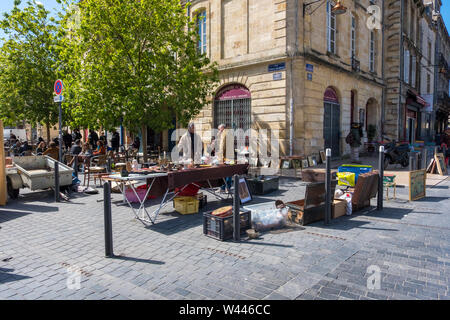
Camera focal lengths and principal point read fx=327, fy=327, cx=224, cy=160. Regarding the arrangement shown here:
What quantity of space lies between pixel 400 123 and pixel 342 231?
20.5 m

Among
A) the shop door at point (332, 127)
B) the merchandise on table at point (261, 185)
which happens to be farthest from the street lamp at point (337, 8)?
the merchandise on table at point (261, 185)

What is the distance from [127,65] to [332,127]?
1027 centimetres

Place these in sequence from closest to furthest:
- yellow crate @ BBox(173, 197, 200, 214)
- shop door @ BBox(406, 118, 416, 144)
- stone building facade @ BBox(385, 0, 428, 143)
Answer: yellow crate @ BBox(173, 197, 200, 214) < stone building facade @ BBox(385, 0, 428, 143) < shop door @ BBox(406, 118, 416, 144)

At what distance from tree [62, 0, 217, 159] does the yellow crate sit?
563 centimetres

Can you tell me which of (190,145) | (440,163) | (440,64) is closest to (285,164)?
(190,145)

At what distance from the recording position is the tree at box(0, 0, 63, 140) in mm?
18141

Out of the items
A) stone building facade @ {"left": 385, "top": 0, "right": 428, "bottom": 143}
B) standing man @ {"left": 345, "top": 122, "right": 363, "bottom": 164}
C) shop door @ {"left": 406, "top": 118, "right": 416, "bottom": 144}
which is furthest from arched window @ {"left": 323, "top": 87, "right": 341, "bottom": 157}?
shop door @ {"left": 406, "top": 118, "right": 416, "bottom": 144}

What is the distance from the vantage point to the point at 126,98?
1158cm

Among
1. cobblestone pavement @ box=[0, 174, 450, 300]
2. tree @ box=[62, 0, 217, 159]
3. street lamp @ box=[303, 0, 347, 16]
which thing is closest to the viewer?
cobblestone pavement @ box=[0, 174, 450, 300]

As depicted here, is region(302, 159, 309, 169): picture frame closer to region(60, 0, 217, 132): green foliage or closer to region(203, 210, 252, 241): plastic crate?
region(60, 0, 217, 132): green foliage

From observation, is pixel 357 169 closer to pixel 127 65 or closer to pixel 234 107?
pixel 234 107

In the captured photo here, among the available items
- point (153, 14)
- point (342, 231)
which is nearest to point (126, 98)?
point (153, 14)
